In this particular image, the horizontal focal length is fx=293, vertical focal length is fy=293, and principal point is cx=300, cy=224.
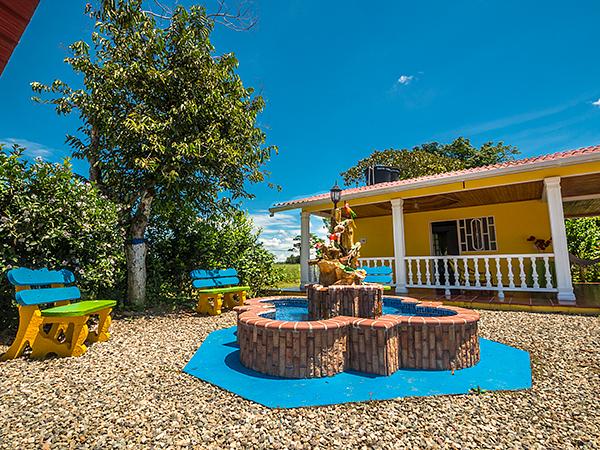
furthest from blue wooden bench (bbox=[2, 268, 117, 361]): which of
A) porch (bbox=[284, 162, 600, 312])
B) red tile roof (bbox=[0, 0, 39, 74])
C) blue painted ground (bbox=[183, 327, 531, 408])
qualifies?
porch (bbox=[284, 162, 600, 312])

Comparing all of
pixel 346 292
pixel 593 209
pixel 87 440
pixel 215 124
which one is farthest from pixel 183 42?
pixel 593 209

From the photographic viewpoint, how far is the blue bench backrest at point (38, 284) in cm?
368

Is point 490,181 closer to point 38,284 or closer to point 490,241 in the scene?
point 490,241

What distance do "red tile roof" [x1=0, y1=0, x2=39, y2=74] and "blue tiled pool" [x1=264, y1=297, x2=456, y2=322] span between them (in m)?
4.44

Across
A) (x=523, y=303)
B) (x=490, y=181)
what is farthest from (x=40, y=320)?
(x=490, y=181)

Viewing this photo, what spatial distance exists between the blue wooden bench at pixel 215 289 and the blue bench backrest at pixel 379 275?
328 cm

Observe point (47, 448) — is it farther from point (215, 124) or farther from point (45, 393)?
point (215, 124)

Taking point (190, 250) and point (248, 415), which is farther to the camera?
point (190, 250)

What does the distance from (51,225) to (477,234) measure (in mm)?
11942

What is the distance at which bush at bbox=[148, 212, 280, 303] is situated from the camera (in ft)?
25.7

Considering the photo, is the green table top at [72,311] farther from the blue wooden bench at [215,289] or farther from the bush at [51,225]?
the blue wooden bench at [215,289]

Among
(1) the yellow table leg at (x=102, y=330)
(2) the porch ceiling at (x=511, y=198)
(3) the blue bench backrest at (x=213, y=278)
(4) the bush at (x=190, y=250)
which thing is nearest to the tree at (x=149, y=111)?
(4) the bush at (x=190, y=250)

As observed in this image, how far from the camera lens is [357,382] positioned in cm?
287

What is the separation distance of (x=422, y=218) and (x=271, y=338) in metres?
9.96
